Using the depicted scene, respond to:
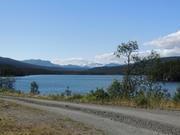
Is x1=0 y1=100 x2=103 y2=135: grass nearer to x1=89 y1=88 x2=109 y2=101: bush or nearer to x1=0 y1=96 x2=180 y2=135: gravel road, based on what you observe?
x1=0 y1=96 x2=180 y2=135: gravel road

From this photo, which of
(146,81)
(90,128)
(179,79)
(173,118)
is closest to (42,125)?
(90,128)

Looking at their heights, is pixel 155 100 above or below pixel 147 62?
below

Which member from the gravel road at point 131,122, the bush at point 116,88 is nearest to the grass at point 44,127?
the gravel road at point 131,122

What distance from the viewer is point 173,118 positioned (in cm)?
1897

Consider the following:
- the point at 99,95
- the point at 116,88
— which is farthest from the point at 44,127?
the point at 116,88

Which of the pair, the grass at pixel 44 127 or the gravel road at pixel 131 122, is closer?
the grass at pixel 44 127

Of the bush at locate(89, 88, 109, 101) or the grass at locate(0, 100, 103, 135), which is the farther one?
the bush at locate(89, 88, 109, 101)

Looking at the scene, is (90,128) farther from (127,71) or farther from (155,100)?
(127,71)

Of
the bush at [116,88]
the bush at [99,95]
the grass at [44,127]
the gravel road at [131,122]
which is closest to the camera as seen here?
the grass at [44,127]

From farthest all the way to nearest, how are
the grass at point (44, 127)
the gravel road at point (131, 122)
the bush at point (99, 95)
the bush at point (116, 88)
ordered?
the bush at point (116, 88)
the bush at point (99, 95)
the gravel road at point (131, 122)
the grass at point (44, 127)

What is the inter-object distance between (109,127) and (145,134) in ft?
7.75

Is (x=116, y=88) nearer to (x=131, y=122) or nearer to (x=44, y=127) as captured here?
(x=131, y=122)

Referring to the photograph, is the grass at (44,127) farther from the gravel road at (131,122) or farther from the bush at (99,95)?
the bush at (99,95)

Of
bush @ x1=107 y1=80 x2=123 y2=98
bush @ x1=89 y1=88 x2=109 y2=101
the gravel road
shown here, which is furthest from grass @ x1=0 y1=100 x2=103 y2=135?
bush @ x1=107 y1=80 x2=123 y2=98
